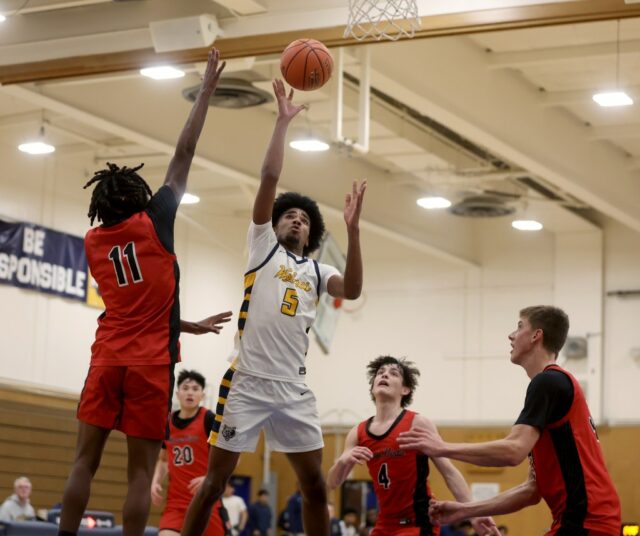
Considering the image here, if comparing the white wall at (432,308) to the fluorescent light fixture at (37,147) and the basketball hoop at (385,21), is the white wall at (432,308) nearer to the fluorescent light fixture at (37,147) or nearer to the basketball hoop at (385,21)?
the fluorescent light fixture at (37,147)

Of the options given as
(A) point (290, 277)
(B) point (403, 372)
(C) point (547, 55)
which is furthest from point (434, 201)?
(A) point (290, 277)

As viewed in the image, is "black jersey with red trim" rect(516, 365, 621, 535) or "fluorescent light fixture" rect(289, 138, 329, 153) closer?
"black jersey with red trim" rect(516, 365, 621, 535)

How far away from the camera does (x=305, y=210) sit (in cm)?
791

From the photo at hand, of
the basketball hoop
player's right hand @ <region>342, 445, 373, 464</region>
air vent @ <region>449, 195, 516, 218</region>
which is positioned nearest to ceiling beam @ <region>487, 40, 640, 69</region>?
the basketball hoop

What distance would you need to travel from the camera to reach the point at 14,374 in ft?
73.0

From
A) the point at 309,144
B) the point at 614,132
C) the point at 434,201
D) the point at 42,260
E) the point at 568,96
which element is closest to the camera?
the point at 309,144

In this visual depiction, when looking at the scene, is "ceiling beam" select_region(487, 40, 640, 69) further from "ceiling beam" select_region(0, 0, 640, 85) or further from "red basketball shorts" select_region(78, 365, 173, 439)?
"red basketball shorts" select_region(78, 365, 173, 439)

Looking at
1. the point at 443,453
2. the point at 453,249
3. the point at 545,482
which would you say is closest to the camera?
the point at 443,453

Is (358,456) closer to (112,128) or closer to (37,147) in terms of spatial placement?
(112,128)

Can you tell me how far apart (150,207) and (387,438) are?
3220 millimetres

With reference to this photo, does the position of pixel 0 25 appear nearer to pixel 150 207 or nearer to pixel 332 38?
pixel 332 38

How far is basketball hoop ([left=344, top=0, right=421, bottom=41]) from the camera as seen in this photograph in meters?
11.5

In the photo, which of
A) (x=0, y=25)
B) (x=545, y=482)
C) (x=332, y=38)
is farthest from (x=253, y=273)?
(x=0, y=25)

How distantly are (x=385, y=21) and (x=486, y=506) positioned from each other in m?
6.67
